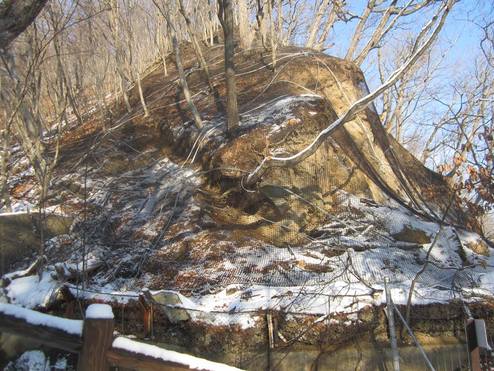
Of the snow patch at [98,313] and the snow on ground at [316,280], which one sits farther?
the snow on ground at [316,280]

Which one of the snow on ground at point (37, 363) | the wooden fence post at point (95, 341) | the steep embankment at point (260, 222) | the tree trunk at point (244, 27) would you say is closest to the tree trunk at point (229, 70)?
the steep embankment at point (260, 222)

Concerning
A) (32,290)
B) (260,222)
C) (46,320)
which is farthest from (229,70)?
(46,320)

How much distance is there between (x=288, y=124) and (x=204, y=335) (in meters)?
4.31

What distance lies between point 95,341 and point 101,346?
4 centimetres

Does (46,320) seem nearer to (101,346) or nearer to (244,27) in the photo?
(101,346)

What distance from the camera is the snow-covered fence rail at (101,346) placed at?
2170mm

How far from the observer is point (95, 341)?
7.14ft

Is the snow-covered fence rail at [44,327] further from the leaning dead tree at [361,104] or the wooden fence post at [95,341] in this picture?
the leaning dead tree at [361,104]

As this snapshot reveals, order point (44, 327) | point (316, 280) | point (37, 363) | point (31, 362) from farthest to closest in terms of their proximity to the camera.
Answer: point (316, 280) → point (37, 363) → point (31, 362) → point (44, 327)

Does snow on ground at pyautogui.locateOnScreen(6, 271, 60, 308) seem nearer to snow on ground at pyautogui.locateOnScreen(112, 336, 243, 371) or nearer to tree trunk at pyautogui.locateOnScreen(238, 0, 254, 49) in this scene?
snow on ground at pyautogui.locateOnScreen(112, 336, 243, 371)

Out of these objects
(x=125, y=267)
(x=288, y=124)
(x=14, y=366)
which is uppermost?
(x=288, y=124)

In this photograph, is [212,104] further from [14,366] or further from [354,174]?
[14,366]

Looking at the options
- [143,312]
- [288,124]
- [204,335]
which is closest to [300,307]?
[204,335]

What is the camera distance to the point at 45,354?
4.11 meters
